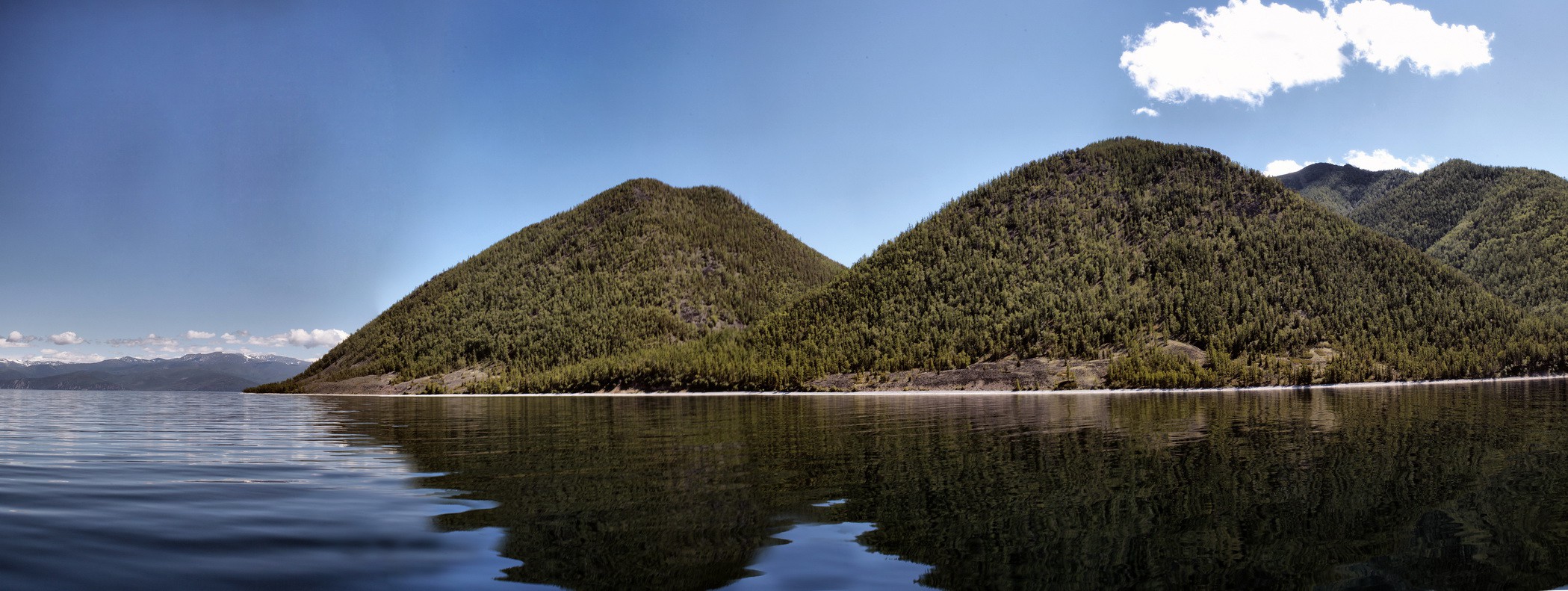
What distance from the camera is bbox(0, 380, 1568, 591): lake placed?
13.9 metres

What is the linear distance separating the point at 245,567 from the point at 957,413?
2649 inches

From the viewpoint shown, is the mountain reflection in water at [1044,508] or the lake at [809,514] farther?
the mountain reflection in water at [1044,508]

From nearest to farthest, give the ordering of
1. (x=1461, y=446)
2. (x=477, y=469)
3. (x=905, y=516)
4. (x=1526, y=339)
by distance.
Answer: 1. (x=905, y=516)
2. (x=477, y=469)
3. (x=1461, y=446)
4. (x=1526, y=339)

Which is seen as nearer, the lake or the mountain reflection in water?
the lake

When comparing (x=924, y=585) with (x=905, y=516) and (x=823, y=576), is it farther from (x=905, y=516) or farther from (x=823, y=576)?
(x=905, y=516)

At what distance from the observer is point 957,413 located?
7625 centimetres

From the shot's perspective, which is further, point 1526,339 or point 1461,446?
point 1526,339

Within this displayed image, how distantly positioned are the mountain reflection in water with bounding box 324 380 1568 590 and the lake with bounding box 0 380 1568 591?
0.10m

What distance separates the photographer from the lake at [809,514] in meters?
13.9

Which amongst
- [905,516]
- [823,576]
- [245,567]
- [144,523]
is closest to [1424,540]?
[905,516]

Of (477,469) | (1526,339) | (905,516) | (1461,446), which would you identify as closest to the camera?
(905,516)

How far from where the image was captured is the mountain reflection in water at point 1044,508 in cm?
1414

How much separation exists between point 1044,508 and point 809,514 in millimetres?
5690

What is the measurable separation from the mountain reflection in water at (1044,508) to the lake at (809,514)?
0.10 m
